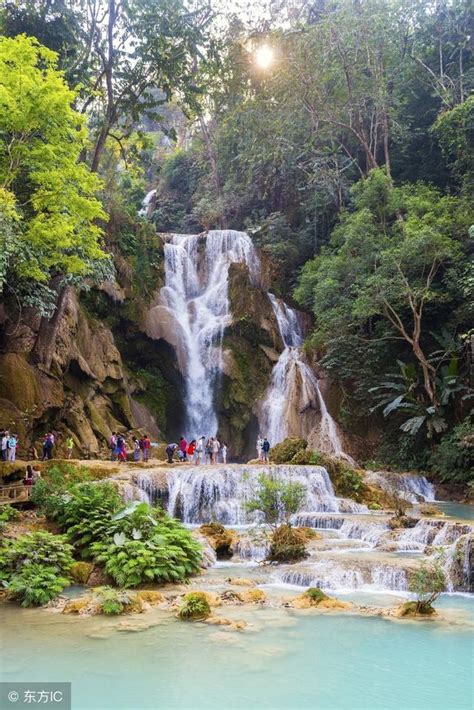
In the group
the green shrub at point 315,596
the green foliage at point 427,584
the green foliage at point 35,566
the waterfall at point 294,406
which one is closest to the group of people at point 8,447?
the green foliage at point 35,566

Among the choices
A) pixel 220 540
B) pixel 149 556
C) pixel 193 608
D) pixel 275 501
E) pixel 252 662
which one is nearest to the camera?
Result: pixel 252 662

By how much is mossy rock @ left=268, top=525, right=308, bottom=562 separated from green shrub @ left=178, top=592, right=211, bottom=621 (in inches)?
141

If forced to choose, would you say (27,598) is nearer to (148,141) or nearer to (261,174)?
(148,141)

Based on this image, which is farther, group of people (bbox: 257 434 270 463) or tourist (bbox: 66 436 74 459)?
group of people (bbox: 257 434 270 463)

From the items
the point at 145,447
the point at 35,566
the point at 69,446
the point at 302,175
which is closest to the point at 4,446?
the point at 69,446

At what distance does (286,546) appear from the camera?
12.2 metres

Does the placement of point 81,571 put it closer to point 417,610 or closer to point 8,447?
point 417,610

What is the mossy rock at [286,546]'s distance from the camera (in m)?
12.1

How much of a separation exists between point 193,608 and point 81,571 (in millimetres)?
3029

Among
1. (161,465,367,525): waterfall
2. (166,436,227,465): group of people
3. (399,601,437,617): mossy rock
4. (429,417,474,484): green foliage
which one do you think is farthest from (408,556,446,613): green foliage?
(166,436,227,465): group of people

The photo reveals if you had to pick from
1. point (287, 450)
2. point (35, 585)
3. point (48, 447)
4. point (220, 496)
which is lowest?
point (35, 585)

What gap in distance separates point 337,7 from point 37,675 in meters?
32.9

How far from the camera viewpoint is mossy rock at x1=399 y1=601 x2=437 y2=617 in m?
8.73

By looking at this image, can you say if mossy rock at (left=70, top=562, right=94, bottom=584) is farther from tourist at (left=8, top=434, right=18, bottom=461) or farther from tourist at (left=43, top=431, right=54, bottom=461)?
tourist at (left=43, top=431, right=54, bottom=461)
